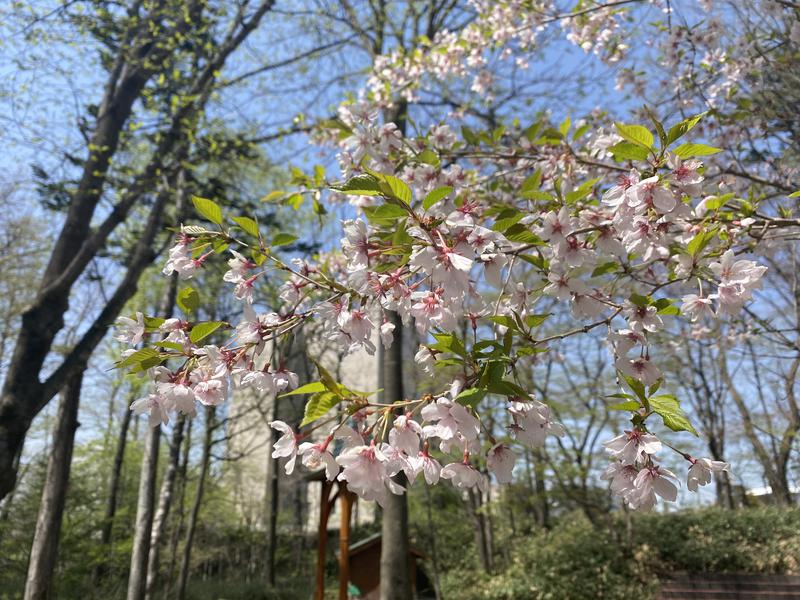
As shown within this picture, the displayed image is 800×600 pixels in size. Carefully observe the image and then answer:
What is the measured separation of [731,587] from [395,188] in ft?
28.1

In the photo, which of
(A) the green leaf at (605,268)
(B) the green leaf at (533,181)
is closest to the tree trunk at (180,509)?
(B) the green leaf at (533,181)

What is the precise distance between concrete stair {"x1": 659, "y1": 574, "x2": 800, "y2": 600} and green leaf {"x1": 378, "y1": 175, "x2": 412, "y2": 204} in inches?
318

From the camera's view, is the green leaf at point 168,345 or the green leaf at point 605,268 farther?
the green leaf at point 605,268

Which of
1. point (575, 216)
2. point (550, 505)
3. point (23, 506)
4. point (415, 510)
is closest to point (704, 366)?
point (550, 505)

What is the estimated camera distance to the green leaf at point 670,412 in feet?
3.43

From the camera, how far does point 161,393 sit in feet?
4.20

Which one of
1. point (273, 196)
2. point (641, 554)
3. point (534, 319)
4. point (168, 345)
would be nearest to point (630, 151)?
point (534, 319)

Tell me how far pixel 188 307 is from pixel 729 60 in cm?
358

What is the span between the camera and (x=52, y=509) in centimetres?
542

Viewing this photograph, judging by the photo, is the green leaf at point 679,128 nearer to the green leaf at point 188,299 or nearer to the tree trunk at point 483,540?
the green leaf at point 188,299

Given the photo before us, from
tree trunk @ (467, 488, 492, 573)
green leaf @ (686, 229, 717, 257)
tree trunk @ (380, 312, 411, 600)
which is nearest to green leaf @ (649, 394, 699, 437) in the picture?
green leaf @ (686, 229, 717, 257)

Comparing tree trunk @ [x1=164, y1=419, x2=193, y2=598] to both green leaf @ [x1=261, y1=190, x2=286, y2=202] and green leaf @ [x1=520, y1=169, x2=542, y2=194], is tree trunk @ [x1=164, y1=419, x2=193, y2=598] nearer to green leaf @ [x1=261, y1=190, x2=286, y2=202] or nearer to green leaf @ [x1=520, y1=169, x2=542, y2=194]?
A: green leaf @ [x1=261, y1=190, x2=286, y2=202]

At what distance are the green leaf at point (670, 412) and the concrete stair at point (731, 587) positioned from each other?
24.9 ft

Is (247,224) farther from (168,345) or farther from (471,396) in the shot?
(471,396)
